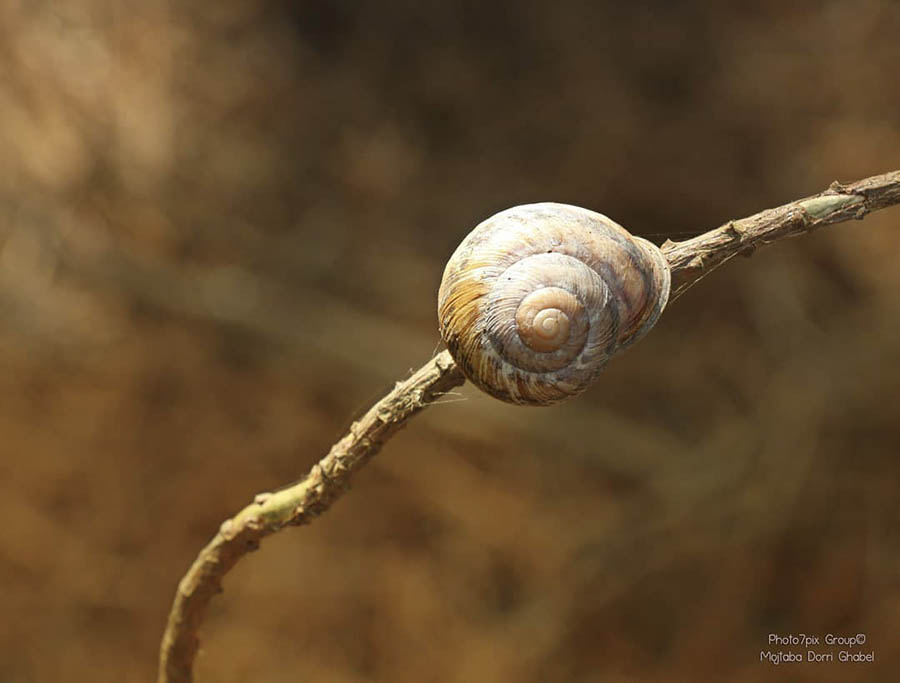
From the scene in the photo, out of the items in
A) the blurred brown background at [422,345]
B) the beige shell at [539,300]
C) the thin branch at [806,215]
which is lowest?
the beige shell at [539,300]

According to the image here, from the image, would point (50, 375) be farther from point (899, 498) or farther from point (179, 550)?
point (899, 498)

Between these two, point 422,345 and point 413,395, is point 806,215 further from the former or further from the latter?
point 422,345

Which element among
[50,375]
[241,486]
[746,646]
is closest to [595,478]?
[746,646]

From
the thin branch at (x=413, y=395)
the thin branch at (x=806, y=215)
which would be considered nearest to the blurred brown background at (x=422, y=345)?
the thin branch at (x=413, y=395)

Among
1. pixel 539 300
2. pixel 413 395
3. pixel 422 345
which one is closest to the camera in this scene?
pixel 539 300

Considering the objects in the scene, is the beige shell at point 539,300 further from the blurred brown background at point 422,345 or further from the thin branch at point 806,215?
the blurred brown background at point 422,345

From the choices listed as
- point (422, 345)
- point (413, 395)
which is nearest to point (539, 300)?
point (413, 395)
